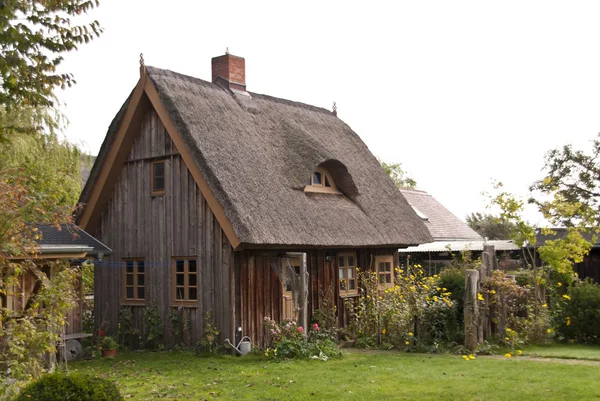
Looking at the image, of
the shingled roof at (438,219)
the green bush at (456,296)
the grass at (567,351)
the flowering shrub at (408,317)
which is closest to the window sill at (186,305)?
the flowering shrub at (408,317)

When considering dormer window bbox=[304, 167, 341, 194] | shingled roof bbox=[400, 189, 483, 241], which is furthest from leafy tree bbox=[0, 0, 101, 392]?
shingled roof bbox=[400, 189, 483, 241]

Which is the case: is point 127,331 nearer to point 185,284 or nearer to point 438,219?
point 185,284

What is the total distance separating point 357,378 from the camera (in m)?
11.5

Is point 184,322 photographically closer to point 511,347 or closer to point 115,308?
point 115,308

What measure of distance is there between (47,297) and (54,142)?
12.2 meters

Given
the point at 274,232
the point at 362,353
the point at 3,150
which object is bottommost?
the point at 362,353

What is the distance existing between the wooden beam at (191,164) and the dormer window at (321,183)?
3566mm

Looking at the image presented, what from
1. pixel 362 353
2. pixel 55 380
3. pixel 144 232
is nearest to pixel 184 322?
pixel 144 232

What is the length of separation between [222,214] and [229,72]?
644 cm

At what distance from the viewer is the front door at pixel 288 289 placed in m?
15.9

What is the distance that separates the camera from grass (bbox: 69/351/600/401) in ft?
33.5

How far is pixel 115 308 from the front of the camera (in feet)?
57.1

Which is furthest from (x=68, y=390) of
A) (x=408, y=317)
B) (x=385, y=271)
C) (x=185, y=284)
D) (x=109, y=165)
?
(x=385, y=271)

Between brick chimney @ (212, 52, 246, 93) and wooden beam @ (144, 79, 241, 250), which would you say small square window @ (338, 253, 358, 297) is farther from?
brick chimney @ (212, 52, 246, 93)
